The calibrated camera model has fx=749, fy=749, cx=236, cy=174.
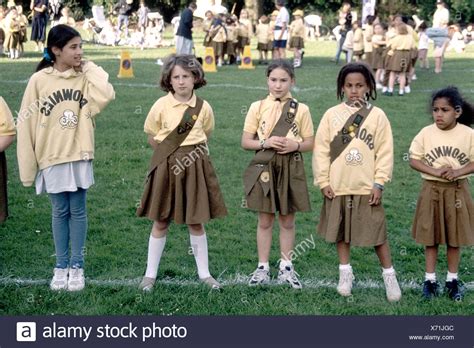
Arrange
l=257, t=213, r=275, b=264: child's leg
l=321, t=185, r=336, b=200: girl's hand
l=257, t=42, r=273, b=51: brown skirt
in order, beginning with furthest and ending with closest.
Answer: l=257, t=42, r=273, b=51: brown skirt < l=257, t=213, r=275, b=264: child's leg < l=321, t=185, r=336, b=200: girl's hand

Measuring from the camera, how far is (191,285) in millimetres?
4992

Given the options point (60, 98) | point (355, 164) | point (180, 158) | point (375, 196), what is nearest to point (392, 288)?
point (375, 196)

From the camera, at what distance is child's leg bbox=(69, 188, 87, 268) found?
4.85 m

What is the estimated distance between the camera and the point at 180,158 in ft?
15.7

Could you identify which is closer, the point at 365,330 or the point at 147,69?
the point at 365,330

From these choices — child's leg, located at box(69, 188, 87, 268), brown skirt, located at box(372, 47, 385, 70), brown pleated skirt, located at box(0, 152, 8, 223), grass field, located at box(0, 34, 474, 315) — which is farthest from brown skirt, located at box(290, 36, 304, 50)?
brown pleated skirt, located at box(0, 152, 8, 223)

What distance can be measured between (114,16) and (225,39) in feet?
45.4

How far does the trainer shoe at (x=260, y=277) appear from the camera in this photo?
16.5 ft

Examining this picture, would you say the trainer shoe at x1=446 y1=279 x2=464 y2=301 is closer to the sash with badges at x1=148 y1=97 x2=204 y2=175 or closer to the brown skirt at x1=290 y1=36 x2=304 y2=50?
the sash with badges at x1=148 y1=97 x2=204 y2=175

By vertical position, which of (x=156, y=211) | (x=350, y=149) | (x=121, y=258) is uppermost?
(x=350, y=149)

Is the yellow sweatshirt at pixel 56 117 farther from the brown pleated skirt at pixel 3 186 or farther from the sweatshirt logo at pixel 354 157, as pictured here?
the sweatshirt logo at pixel 354 157

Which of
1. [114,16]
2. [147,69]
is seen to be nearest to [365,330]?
[147,69]

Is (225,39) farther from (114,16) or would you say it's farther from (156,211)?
(156,211)

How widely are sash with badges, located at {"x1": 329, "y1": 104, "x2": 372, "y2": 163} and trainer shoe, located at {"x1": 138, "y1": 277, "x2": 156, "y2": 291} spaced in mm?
1437
